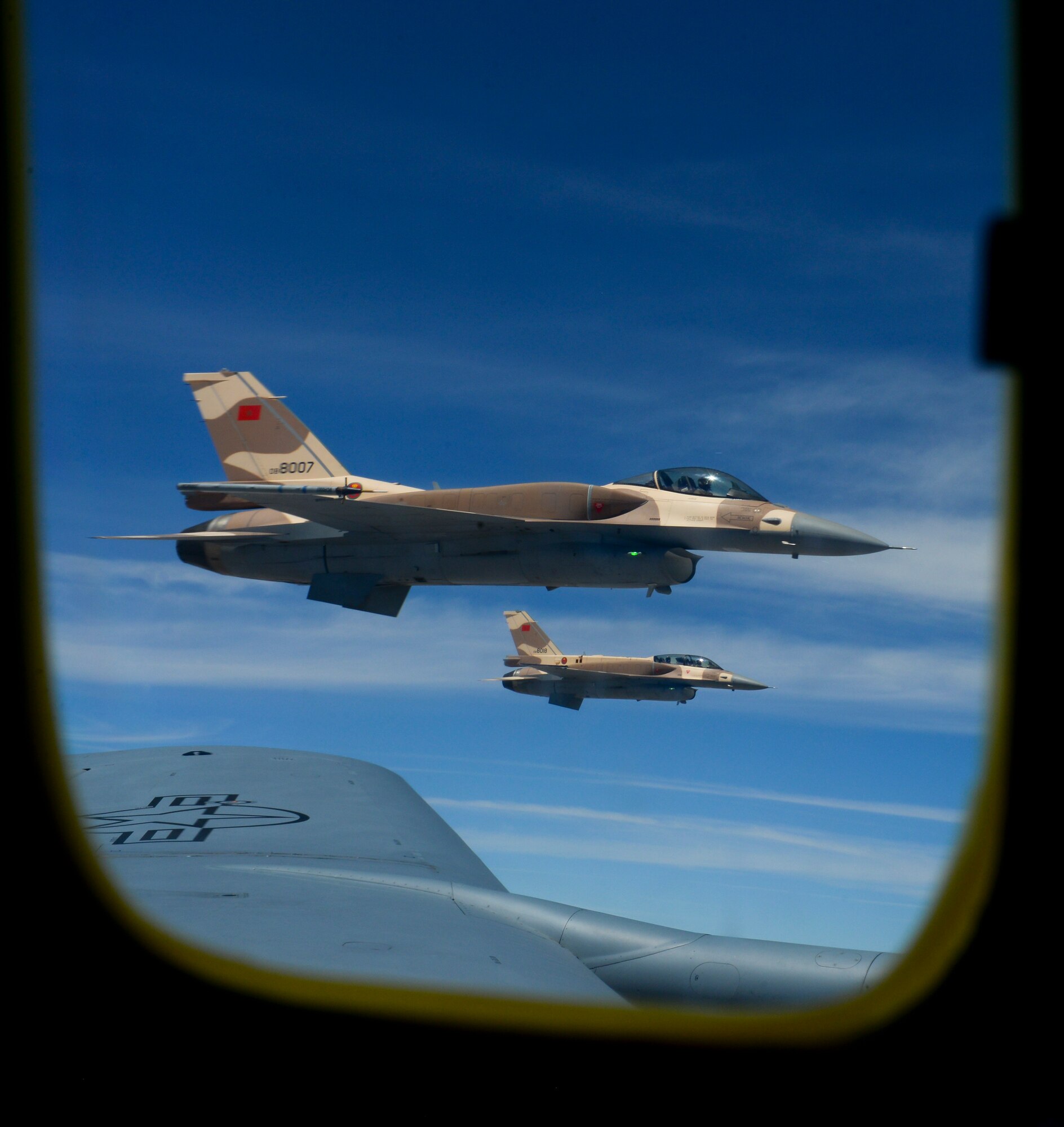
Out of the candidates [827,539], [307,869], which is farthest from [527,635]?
[307,869]

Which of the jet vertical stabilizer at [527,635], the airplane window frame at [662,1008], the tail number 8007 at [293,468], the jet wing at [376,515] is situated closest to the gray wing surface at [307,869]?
the airplane window frame at [662,1008]

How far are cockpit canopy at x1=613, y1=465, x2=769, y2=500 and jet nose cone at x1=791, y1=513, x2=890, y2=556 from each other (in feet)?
2.47

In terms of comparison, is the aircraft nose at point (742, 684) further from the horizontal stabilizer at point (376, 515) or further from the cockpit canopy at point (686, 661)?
the horizontal stabilizer at point (376, 515)

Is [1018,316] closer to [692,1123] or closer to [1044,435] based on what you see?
[1044,435]

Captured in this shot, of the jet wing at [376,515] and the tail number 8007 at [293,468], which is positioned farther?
the tail number 8007 at [293,468]

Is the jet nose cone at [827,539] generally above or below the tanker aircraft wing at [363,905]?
above

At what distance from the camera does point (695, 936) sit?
10.7ft

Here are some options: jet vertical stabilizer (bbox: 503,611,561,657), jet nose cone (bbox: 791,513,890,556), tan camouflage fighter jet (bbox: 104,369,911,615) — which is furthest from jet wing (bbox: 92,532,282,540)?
jet vertical stabilizer (bbox: 503,611,561,657)

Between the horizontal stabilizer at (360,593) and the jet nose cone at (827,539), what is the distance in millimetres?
6836

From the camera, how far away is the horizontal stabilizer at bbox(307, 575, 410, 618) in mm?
15438

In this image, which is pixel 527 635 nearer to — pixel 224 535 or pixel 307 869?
pixel 224 535

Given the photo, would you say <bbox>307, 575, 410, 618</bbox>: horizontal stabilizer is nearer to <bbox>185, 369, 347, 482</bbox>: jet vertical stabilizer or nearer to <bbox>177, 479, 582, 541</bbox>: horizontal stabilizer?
<bbox>177, 479, 582, 541</bbox>: horizontal stabilizer

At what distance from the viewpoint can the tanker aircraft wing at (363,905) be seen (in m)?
1.96

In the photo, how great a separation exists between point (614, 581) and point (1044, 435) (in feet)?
42.8
